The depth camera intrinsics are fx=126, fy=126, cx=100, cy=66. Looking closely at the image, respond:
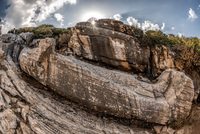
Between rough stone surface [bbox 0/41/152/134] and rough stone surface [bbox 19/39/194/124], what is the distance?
0.70 meters

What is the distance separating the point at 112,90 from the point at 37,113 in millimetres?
5030

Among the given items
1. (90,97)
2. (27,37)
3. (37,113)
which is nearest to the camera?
(37,113)

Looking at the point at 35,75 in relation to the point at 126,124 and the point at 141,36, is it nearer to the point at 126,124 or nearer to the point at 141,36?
the point at 126,124

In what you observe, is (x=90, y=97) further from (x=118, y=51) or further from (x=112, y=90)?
(x=118, y=51)

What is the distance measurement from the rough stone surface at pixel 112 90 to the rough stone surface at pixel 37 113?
2.29 ft

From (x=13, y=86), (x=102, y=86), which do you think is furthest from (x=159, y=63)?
(x=13, y=86)

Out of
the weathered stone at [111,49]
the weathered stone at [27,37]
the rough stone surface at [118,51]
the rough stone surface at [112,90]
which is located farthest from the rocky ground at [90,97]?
the weathered stone at [27,37]

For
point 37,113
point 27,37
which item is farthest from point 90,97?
point 27,37

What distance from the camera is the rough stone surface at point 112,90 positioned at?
350 inches

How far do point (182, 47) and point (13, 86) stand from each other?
47.0 ft

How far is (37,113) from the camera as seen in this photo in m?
7.84

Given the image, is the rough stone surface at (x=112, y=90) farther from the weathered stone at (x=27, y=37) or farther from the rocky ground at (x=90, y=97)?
the weathered stone at (x=27, y=37)

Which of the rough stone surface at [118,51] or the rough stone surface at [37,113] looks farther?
the rough stone surface at [118,51]

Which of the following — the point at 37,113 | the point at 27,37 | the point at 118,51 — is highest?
the point at 27,37
